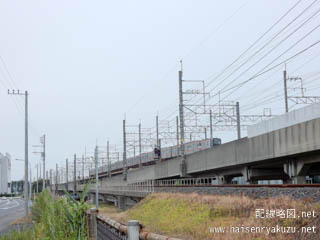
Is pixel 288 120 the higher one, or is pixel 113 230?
pixel 288 120

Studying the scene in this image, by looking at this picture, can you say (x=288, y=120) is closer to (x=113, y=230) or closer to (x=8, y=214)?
(x=113, y=230)

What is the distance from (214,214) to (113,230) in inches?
425

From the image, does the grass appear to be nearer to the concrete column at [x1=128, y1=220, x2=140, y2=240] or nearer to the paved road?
the concrete column at [x1=128, y1=220, x2=140, y2=240]

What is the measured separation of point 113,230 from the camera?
5984mm

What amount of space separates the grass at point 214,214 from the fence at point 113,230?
54cm

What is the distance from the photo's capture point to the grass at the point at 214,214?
1062 centimetres

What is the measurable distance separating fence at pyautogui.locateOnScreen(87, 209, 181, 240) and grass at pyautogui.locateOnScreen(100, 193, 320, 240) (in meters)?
0.54

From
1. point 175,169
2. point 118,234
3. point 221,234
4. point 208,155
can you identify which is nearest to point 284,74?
point 208,155

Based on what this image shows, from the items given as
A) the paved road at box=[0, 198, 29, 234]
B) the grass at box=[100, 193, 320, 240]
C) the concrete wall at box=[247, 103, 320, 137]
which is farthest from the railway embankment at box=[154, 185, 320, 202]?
the paved road at box=[0, 198, 29, 234]

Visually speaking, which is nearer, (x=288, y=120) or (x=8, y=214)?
(x=288, y=120)

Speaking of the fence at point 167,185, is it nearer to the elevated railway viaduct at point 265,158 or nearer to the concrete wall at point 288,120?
the elevated railway viaduct at point 265,158

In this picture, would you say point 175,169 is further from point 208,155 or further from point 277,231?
point 277,231

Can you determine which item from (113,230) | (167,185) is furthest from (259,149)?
(113,230)

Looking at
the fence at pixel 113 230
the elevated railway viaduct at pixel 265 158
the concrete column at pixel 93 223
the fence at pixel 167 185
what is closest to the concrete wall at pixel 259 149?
the elevated railway viaduct at pixel 265 158
